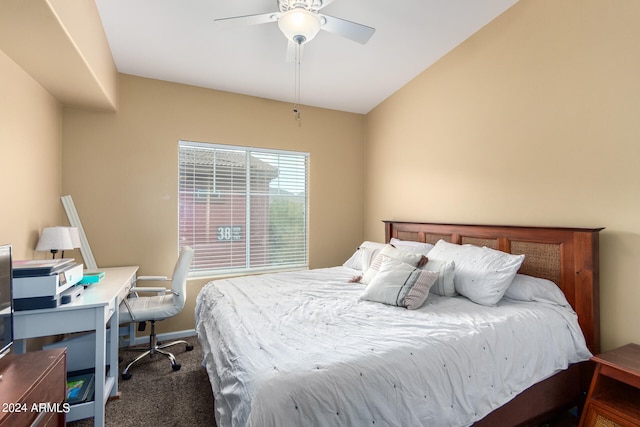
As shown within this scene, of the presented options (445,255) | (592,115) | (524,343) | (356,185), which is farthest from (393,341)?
(356,185)

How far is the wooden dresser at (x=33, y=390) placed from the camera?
3.51 ft

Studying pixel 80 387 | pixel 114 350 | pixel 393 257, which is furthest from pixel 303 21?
pixel 80 387

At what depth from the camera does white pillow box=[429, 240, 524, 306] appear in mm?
1948

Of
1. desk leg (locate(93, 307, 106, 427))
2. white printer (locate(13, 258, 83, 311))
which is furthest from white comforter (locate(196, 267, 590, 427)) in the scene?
white printer (locate(13, 258, 83, 311))

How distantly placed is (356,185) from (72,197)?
332 centimetres

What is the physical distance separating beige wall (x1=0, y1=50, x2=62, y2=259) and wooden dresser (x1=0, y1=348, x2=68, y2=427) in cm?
110

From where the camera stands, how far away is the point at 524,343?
5.23ft

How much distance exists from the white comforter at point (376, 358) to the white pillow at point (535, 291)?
0.18 ft

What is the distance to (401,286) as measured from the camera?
2.04 m

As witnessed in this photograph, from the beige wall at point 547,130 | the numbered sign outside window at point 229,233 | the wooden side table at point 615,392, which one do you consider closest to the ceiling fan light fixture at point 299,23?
the beige wall at point 547,130

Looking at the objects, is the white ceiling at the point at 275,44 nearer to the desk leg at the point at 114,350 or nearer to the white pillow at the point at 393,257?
the white pillow at the point at 393,257

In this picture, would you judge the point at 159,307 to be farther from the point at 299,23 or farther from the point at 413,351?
the point at 299,23

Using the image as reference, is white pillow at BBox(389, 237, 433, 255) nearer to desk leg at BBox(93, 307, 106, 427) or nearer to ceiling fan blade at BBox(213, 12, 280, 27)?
ceiling fan blade at BBox(213, 12, 280, 27)

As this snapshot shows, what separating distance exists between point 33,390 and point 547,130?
10.5 feet
